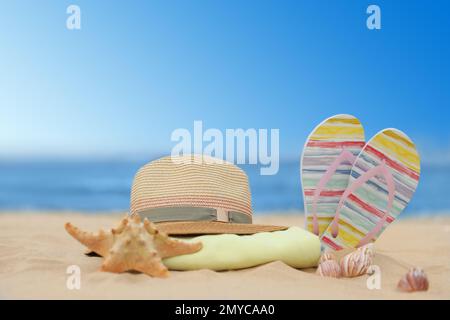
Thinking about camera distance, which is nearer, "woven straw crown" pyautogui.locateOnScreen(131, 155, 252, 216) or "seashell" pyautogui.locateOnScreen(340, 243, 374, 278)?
"seashell" pyautogui.locateOnScreen(340, 243, 374, 278)

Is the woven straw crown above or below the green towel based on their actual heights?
above

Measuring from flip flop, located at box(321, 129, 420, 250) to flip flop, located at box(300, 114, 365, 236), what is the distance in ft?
0.26

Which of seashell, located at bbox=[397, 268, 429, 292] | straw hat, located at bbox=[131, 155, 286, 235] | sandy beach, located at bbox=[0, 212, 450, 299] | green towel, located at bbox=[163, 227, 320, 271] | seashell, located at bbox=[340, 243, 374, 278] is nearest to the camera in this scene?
sandy beach, located at bbox=[0, 212, 450, 299]

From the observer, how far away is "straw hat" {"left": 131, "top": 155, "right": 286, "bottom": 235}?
370cm

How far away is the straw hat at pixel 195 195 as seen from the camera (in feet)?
12.1

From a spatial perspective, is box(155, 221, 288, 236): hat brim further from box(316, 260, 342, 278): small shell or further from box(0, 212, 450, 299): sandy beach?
box(316, 260, 342, 278): small shell

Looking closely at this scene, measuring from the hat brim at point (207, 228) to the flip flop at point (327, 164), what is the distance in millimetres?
339

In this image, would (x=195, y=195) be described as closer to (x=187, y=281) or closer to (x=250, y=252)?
(x=250, y=252)

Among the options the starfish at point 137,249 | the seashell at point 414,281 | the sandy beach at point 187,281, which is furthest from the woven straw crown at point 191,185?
the seashell at point 414,281

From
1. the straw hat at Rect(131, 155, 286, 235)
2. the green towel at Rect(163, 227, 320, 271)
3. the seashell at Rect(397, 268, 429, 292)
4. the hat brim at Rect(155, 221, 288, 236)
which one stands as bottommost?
the seashell at Rect(397, 268, 429, 292)

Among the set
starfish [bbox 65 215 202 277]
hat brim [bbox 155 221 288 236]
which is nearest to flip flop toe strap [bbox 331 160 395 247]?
hat brim [bbox 155 221 288 236]

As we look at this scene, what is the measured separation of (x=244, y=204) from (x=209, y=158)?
1.22 feet
